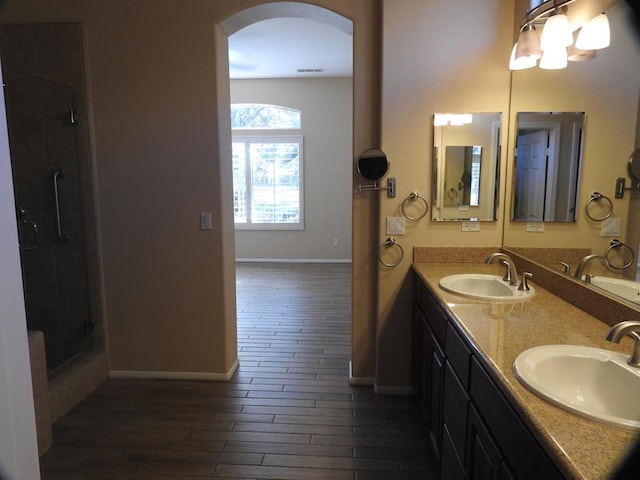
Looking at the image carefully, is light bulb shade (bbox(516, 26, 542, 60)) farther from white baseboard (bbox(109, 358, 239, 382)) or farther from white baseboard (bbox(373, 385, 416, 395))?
white baseboard (bbox(109, 358, 239, 382))

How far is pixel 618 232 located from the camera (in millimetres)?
1560

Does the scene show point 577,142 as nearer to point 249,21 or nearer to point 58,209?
point 249,21

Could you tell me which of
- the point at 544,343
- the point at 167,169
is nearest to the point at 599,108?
the point at 544,343

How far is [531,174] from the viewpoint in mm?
2299

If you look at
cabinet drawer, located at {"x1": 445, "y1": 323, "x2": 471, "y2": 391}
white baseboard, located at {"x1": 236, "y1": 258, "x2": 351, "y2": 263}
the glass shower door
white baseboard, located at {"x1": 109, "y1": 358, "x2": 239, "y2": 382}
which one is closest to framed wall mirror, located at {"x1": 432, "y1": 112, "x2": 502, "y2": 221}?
cabinet drawer, located at {"x1": 445, "y1": 323, "x2": 471, "y2": 391}

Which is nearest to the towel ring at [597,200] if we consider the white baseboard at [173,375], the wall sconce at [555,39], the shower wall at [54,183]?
the wall sconce at [555,39]

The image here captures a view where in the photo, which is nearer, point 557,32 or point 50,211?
point 557,32

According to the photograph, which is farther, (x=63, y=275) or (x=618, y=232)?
(x=63, y=275)

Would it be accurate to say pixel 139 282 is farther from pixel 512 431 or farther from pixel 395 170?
pixel 512 431

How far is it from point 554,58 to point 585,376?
1514mm

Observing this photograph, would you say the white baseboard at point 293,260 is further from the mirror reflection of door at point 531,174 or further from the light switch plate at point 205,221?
the mirror reflection of door at point 531,174

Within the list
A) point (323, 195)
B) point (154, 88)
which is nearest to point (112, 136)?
point (154, 88)

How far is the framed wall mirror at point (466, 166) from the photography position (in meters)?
2.47

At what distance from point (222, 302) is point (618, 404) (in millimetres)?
2268
